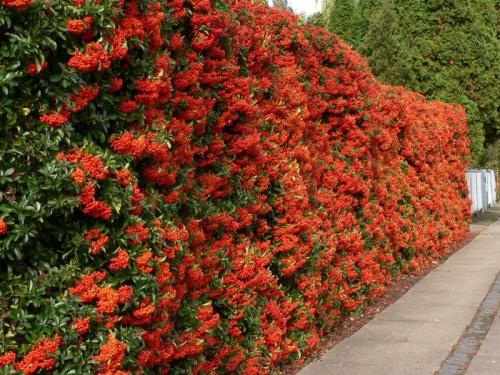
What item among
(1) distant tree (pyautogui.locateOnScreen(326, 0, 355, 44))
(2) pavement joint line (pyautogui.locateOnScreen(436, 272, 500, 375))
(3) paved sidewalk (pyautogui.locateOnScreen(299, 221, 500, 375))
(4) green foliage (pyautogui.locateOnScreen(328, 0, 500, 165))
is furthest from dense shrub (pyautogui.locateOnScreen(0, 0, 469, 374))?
(1) distant tree (pyautogui.locateOnScreen(326, 0, 355, 44))

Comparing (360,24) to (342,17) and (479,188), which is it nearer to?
(342,17)

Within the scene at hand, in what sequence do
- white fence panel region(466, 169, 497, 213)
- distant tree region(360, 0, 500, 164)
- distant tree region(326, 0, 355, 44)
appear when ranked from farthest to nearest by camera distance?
distant tree region(326, 0, 355, 44), white fence panel region(466, 169, 497, 213), distant tree region(360, 0, 500, 164)

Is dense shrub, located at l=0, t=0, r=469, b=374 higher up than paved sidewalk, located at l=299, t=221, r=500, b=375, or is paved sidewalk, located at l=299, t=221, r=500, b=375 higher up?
dense shrub, located at l=0, t=0, r=469, b=374

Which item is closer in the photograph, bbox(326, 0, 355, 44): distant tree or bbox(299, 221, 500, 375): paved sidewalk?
bbox(299, 221, 500, 375): paved sidewalk

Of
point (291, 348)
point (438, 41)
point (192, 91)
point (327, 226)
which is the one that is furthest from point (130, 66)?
point (438, 41)

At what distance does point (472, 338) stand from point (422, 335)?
0.49 metres

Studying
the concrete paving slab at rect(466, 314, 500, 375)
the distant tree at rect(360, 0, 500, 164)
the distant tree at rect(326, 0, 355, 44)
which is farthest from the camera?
the distant tree at rect(326, 0, 355, 44)

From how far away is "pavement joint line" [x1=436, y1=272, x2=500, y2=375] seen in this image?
6.03 metres

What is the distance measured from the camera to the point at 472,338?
7066 mm

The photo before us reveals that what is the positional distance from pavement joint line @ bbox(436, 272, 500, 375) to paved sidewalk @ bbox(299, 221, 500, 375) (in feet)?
0.12

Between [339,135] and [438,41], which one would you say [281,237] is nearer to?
[339,135]

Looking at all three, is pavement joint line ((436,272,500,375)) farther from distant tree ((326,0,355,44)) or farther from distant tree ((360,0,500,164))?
distant tree ((326,0,355,44))

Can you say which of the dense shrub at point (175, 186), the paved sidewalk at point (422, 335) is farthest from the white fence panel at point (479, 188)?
the dense shrub at point (175, 186)

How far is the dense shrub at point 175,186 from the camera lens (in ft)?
9.34
